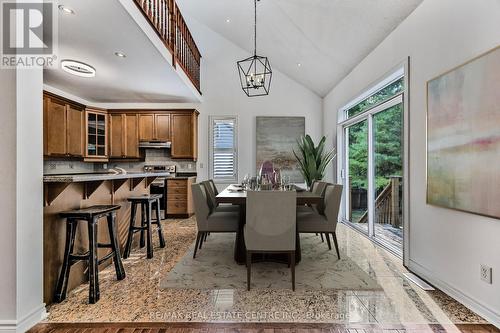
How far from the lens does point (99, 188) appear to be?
9.31 feet

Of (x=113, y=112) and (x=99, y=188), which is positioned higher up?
(x=113, y=112)

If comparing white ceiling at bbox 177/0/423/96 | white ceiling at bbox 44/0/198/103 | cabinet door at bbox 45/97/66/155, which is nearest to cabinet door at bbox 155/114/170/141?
white ceiling at bbox 44/0/198/103

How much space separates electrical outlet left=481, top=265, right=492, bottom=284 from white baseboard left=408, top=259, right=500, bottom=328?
0.21 m

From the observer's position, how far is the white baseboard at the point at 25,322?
1.75 metres

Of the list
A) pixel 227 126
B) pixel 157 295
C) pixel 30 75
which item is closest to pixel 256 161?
pixel 227 126

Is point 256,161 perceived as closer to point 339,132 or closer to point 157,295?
point 339,132

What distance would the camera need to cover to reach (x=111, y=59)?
364 centimetres

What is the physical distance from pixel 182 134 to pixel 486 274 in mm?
5326

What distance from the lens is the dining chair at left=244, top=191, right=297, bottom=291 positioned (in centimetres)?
237

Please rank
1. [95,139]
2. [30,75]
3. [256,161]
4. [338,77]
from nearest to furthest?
1. [30,75]
2. [338,77]
3. [95,139]
4. [256,161]

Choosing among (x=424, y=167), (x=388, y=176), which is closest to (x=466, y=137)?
(x=424, y=167)

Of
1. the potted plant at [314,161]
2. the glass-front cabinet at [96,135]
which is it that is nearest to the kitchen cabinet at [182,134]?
the glass-front cabinet at [96,135]

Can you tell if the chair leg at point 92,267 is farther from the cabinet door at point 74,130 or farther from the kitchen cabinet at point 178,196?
the cabinet door at point 74,130

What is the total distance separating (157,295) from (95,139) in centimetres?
463
